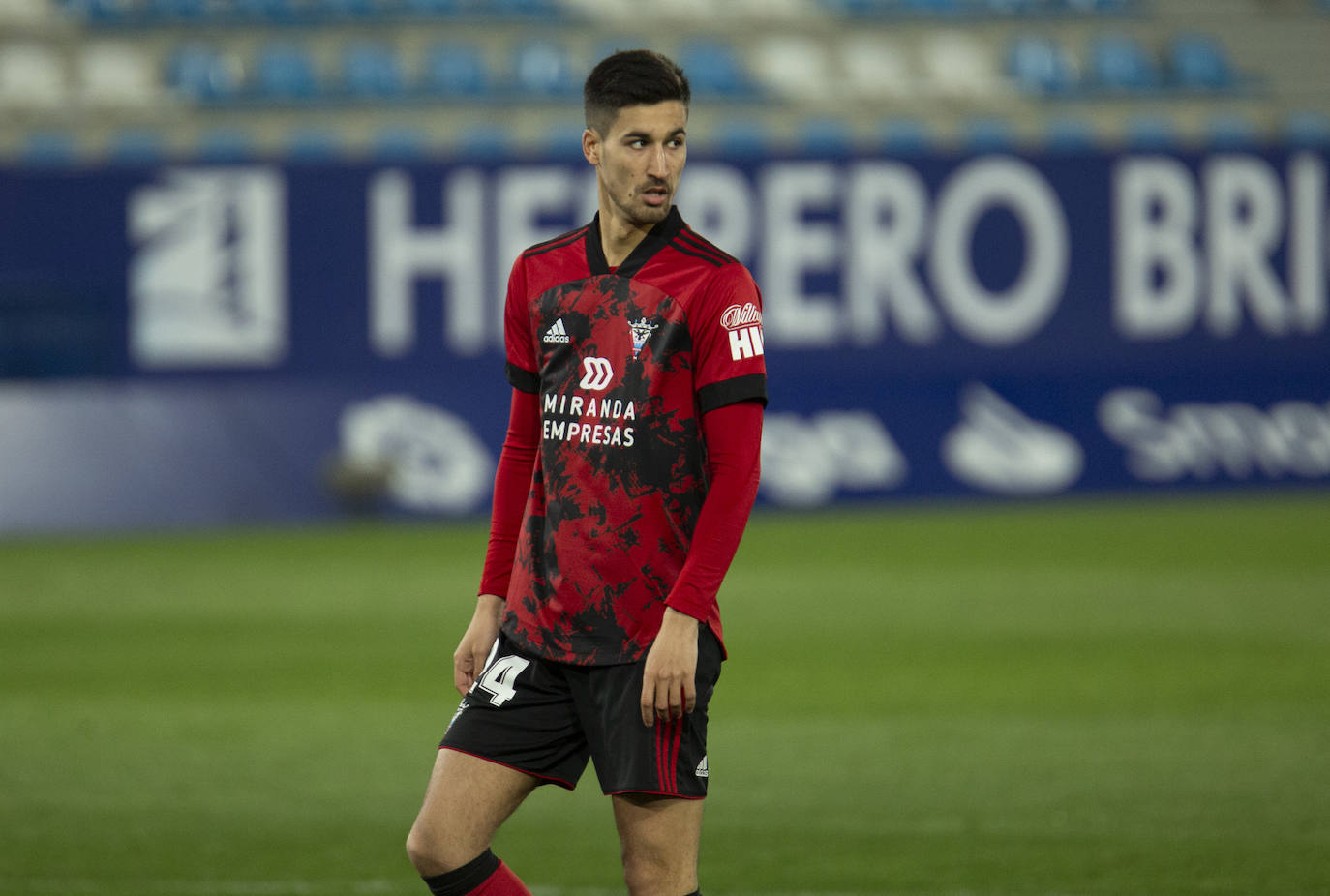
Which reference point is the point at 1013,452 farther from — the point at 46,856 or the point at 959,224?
the point at 46,856

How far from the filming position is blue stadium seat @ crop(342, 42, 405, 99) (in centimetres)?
2386

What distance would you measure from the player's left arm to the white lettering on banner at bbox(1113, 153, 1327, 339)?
16914 millimetres

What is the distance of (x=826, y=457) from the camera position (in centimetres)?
1817

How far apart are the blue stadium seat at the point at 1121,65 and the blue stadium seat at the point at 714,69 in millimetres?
4770

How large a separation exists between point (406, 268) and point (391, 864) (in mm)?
14294

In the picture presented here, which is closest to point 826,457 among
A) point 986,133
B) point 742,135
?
point 742,135

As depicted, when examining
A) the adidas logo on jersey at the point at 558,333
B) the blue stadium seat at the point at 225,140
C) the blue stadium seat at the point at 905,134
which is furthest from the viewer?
the blue stadium seat at the point at 905,134

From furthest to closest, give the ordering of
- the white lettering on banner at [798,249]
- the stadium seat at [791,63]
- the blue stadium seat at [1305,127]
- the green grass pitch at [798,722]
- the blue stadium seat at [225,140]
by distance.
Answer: the stadium seat at [791,63] < the blue stadium seat at [1305,127] < the blue stadium seat at [225,140] < the white lettering on banner at [798,249] < the green grass pitch at [798,722]

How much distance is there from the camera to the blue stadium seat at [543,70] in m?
23.8

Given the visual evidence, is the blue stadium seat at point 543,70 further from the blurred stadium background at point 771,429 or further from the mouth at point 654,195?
the mouth at point 654,195

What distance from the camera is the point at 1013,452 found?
1833 centimetres

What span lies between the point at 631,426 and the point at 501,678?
1.88 feet

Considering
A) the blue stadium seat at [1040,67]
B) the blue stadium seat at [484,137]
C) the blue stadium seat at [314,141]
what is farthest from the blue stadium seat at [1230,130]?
the blue stadium seat at [314,141]

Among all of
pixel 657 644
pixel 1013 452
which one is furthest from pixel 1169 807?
pixel 1013 452
